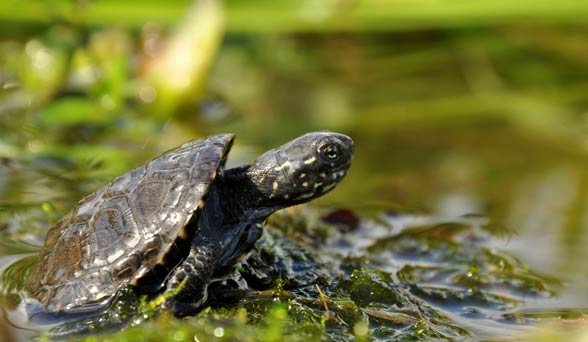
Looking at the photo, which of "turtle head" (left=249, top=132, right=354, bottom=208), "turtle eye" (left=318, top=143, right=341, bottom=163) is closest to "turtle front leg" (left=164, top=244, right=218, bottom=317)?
"turtle head" (left=249, top=132, right=354, bottom=208)

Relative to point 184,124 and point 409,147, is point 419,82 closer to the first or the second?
point 409,147

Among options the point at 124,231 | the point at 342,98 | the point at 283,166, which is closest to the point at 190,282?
the point at 124,231

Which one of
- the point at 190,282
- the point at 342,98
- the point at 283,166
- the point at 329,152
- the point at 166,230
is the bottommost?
the point at 190,282

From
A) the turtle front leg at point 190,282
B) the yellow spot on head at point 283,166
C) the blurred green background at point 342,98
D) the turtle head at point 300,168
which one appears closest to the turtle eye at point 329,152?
the turtle head at point 300,168

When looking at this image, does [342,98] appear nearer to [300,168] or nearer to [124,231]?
[300,168]

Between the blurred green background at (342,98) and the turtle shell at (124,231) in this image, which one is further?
the blurred green background at (342,98)

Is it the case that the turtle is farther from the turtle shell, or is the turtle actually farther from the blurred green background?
the blurred green background

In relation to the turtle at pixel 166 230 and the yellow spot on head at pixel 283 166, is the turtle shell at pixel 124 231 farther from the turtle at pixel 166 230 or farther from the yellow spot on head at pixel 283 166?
the yellow spot on head at pixel 283 166
